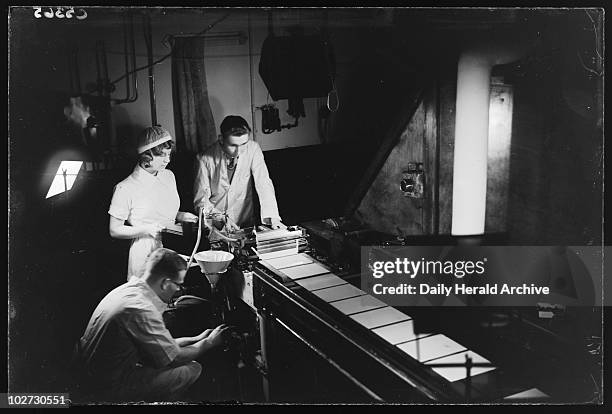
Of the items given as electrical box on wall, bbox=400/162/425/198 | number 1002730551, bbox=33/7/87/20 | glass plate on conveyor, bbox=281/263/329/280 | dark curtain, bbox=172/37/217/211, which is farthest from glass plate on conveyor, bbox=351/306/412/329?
number 1002730551, bbox=33/7/87/20

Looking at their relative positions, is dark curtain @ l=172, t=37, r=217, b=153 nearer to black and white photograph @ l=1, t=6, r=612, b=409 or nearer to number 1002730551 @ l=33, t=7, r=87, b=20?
black and white photograph @ l=1, t=6, r=612, b=409

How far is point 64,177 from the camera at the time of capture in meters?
3.43

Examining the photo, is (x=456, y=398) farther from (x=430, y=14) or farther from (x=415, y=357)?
(x=430, y=14)

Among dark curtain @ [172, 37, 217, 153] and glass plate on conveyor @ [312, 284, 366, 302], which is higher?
dark curtain @ [172, 37, 217, 153]

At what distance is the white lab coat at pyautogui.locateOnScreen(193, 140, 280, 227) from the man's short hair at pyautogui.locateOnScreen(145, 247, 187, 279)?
28cm

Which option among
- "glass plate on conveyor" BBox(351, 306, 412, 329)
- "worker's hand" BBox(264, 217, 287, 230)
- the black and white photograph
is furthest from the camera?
"worker's hand" BBox(264, 217, 287, 230)

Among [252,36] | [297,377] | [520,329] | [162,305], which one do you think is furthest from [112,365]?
[520,329]

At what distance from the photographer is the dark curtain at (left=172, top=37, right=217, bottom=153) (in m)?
3.41

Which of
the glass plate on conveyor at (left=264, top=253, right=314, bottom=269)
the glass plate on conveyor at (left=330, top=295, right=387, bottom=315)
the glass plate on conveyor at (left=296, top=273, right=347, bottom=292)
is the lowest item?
the glass plate on conveyor at (left=330, top=295, right=387, bottom=315)

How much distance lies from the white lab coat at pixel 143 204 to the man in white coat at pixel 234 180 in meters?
0.14

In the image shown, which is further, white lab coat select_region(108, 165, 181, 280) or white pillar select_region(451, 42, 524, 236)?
white lab coat select_region(108, 165, 181, 280)

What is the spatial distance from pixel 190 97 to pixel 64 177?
2.42 feet

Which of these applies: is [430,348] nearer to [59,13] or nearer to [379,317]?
[379,317]

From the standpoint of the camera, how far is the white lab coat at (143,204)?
347cm
